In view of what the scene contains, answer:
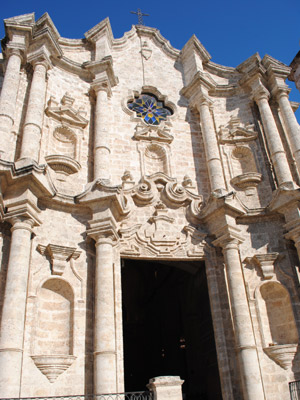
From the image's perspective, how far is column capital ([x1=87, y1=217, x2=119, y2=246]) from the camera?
31.7ft

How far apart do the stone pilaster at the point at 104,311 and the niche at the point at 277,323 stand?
410 cm

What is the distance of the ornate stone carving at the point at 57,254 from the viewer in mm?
9281

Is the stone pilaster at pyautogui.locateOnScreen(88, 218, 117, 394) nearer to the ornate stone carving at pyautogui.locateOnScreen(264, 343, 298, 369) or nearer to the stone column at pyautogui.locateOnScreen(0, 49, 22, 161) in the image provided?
the stone column at pyautogui.locateOnScreen(0, 49, 22, 161)

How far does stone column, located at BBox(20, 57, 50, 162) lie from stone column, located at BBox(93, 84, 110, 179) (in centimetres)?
173

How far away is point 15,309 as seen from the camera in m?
7.75

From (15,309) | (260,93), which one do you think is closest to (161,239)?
(15,309)

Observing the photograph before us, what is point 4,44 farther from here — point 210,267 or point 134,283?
point 134,283

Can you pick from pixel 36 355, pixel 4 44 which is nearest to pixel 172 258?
pixel 36 355

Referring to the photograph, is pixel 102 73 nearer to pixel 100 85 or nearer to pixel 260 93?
pixel 100 85

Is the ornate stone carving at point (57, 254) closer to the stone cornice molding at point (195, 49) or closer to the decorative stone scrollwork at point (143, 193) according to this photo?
the decorative stone scrollwork at point (143, 193)

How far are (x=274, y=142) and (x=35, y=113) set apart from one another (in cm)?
773

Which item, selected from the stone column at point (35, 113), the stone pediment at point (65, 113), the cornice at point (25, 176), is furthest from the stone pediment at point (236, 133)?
the cornice at point (25, 176)

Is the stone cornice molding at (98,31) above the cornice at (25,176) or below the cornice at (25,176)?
above

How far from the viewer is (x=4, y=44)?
12.1m
